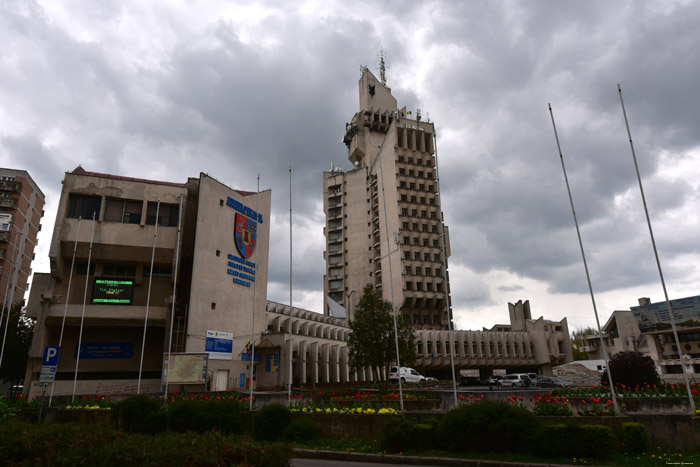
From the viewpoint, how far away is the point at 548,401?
54.1 ft

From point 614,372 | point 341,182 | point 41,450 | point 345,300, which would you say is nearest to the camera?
point 41,450

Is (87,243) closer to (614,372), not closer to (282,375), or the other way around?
(282,375)

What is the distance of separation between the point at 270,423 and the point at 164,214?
3459 centimetres

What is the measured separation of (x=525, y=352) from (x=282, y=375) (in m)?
56.4

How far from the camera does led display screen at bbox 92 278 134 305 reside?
41.9 m

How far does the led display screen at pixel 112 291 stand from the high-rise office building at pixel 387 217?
135ft

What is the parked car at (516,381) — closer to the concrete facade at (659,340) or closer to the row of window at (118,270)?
the concrete facade at (659,340)

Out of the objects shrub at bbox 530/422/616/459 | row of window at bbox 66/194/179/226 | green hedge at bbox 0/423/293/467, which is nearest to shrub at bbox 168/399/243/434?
green hedge at bbox 0/423/293/467

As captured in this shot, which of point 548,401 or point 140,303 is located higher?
point 140,303

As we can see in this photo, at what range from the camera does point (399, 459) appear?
40.5 ft

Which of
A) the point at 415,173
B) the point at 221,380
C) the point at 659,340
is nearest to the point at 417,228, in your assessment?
the point at 415,173

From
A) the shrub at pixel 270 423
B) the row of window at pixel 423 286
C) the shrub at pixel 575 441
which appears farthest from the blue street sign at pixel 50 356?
the row of window at pixel 423 286

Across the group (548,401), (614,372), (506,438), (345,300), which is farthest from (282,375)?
(345,300)

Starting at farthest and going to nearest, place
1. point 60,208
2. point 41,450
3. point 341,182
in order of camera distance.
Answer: point 341,182
point 60,208
point 41,450
